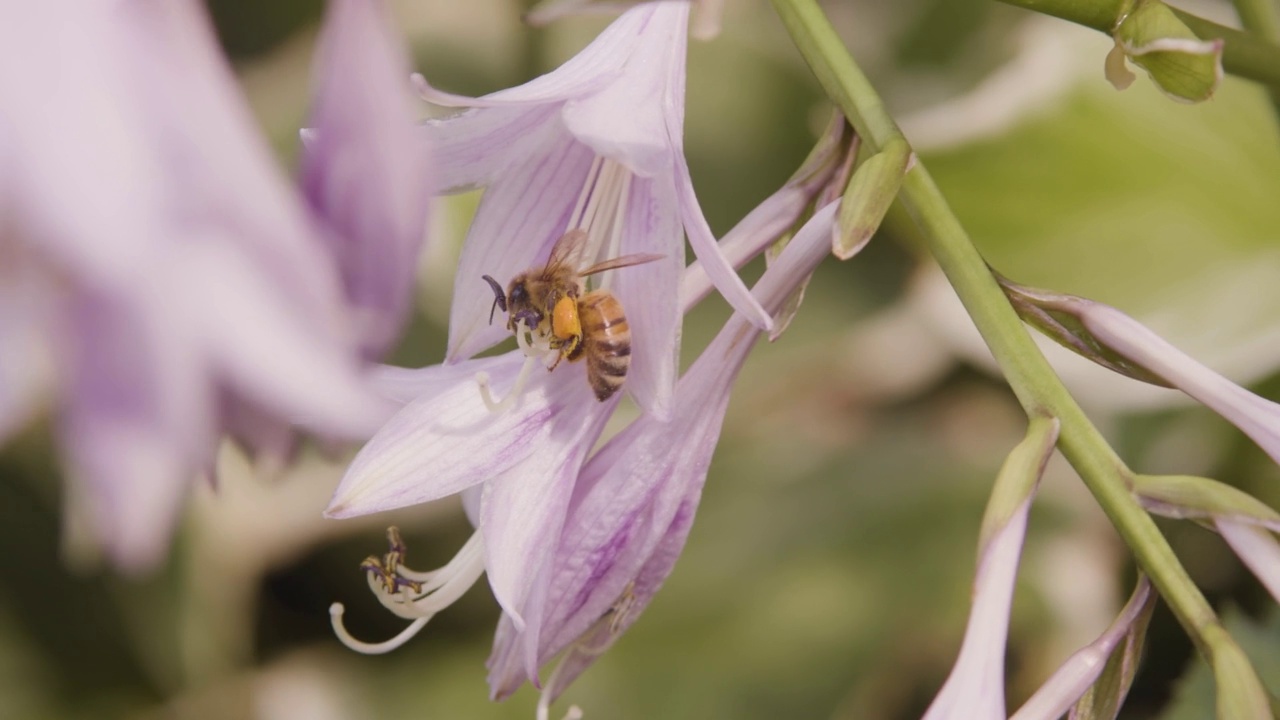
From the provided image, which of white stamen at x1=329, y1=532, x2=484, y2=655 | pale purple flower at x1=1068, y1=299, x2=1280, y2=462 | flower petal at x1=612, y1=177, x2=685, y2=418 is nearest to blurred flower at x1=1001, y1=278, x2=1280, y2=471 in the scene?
pale purple flower at x1=1068, y1=299, x2=1280, y2=462

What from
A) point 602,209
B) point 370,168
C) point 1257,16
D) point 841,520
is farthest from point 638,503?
point 841,520

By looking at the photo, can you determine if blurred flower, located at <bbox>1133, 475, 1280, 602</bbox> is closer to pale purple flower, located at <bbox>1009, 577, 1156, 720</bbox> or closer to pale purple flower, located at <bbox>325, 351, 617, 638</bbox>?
pale purple flower, located at <bbox>1009, 577, 1156, 720</bbox>

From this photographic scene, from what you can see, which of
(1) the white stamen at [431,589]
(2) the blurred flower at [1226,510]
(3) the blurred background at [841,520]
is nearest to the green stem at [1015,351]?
(2) the blurred flower at [1226,510]

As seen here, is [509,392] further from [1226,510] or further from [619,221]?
[1226,510]

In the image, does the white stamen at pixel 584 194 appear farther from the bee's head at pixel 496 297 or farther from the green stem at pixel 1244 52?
the green stem at pixel 1244 52

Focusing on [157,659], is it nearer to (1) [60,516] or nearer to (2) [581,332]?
(1) [60,516]

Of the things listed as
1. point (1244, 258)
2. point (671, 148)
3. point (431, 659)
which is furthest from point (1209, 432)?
point (671, 148)

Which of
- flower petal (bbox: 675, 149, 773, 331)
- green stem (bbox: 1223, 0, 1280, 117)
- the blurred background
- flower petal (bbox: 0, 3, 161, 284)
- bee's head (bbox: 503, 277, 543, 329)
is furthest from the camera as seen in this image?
the blurred background
